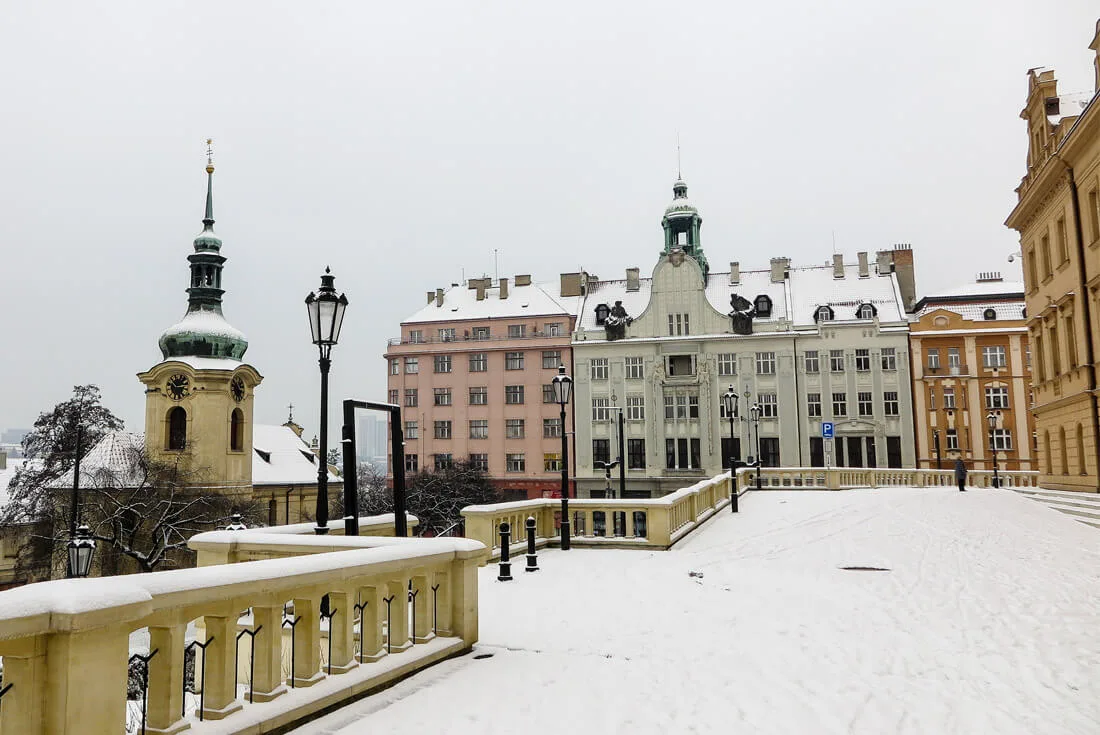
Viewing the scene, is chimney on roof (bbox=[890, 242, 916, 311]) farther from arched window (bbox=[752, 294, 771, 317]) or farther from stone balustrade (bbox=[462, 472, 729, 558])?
stone balustrade (bbox=[462, 472, 729, 558])

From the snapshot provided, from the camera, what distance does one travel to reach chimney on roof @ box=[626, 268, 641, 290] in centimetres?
6529

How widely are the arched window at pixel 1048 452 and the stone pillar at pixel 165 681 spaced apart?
34093 mm

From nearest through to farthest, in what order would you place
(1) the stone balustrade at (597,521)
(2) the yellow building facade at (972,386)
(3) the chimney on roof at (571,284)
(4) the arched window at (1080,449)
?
(1) the stone balustrade at (597,521) < (4) the arched window at (1080,449) < (2) the yellow building facade at (972,386) < (3) the chimney on roof at (571,284)

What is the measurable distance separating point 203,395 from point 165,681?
2148 inches

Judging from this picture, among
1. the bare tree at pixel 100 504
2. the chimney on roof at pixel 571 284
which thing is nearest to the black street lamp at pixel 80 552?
the bare tree at pixel 100 504

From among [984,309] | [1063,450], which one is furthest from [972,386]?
[1063,450]

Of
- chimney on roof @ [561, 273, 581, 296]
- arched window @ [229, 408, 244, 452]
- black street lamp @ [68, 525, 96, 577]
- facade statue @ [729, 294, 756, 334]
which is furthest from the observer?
chimney on roof @ [561, 273, 581, 296]

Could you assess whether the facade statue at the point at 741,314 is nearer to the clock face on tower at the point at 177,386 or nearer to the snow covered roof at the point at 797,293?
the snow covered roof at the point at 797,293

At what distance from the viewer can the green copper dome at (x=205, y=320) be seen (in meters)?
56.3

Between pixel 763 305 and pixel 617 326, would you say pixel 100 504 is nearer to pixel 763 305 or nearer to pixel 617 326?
pixel 617 326

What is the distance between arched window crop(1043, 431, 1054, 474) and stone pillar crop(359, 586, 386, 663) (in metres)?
32.1

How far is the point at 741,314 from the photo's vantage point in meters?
59.1

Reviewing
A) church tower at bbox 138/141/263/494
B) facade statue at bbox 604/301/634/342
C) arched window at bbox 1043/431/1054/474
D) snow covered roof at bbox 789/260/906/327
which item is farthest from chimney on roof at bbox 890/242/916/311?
church tower at bbox 138/141/263/494

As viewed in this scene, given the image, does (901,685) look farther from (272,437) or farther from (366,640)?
(272,437)
